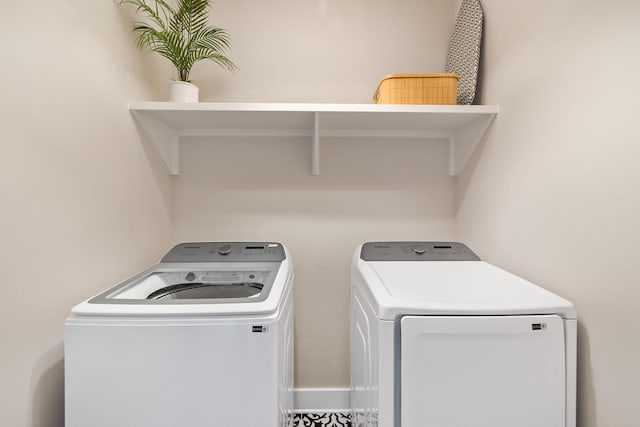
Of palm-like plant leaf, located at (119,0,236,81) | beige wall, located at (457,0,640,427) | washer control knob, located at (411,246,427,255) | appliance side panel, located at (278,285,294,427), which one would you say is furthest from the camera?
washer control knob, located at (411,246,427,255)

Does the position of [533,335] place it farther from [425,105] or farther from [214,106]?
[214,106]

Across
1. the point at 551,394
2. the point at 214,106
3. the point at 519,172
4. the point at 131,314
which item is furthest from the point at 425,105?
the point at 131,314

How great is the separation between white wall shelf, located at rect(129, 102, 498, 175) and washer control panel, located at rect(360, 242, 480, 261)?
480 millimetres

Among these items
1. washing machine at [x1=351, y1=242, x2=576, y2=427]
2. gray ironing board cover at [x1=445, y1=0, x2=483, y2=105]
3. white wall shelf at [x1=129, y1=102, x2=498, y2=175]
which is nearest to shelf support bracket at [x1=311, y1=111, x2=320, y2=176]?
white wall shelf at [x1=129, y1=102, x2=498, y2=175]

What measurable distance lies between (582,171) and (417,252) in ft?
2.50

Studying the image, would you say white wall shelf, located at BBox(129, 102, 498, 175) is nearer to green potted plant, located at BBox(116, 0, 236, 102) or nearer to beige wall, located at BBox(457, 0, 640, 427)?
green potted plant, located at BBox(116, 0, 236, 102)

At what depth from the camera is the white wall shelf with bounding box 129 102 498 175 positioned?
138 centimetres

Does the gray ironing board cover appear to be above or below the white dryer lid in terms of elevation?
above

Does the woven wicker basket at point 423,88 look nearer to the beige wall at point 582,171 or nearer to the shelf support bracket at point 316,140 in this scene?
the beige wall at point 582,171

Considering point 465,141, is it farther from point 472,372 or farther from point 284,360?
point 284,360

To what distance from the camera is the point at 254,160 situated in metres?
1.79

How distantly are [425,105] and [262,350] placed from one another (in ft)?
3.95

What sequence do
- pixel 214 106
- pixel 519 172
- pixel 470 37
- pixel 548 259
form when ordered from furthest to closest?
pixel 470 37
pixel 214 106
pixel 519 172
pixel 548 259

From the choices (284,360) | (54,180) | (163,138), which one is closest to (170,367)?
(284,360)
